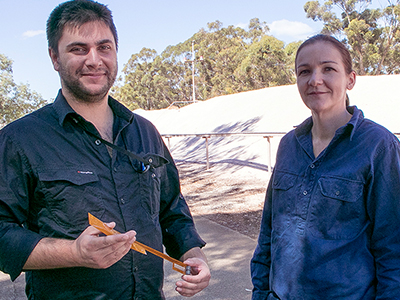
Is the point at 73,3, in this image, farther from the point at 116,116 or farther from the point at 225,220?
the point at 225,220

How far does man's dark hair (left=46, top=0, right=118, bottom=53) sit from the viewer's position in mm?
1918

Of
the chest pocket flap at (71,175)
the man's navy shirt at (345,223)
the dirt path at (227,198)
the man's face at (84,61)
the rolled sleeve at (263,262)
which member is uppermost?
the man's face at (84,61)

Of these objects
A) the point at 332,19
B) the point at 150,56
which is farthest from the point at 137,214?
the point at 150,56

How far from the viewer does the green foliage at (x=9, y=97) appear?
32.7m

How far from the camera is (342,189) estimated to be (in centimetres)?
188

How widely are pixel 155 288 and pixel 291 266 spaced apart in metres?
0.70

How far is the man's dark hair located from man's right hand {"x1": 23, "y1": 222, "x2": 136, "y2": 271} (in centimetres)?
98

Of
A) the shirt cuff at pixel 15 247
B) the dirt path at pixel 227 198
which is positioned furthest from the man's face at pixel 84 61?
the dirt path at pixel 227 198

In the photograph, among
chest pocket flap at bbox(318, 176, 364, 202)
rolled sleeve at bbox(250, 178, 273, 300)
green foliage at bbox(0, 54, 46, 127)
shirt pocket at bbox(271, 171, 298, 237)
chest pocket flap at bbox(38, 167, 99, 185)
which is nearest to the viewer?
chest pocket flap at bbox(38, 167, 99, 185)

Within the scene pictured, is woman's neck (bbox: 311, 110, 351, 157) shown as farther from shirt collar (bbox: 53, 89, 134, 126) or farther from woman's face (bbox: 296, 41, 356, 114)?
shirt collar (bbox: 53, 89, 134, 126)

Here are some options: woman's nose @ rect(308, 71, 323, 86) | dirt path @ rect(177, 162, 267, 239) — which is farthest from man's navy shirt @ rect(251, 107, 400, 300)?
dirt path @ rect(177, 162, 267, 239)

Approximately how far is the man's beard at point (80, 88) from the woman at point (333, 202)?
1.07 metres

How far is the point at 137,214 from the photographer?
1.93m

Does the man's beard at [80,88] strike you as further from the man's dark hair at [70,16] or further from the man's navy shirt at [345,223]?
the man's navy shirt at [345,223]
